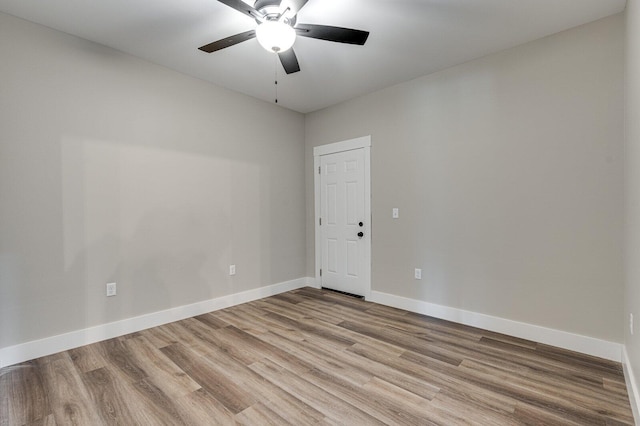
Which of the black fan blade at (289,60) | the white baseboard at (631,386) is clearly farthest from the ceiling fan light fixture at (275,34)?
the white baseboard at (631,386)

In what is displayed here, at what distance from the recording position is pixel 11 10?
232 centimetres

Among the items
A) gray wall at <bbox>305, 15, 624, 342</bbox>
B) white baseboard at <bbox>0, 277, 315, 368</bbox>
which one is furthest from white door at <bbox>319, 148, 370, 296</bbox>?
white baseboard at <bbox>0, 277, 315, 368</bbox>

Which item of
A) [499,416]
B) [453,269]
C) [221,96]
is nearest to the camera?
[499,416]

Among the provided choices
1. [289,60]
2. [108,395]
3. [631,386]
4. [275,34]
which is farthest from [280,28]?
[631,386]

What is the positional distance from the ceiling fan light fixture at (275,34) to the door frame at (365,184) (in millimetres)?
2178

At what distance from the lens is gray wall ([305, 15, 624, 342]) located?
2430 mm

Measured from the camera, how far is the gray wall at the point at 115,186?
2424 millimetres

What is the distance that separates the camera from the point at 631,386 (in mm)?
1892

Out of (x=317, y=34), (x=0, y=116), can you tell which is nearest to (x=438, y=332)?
(x=317, y=34)

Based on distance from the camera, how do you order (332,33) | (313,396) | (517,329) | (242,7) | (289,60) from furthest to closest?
1. (517,329)
2. (289,60)
3. (332,33)
4. (313,396)
5. (242,7)

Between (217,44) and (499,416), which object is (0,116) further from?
(499,416)

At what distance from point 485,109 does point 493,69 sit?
0.39 meters

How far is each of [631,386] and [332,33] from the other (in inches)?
121

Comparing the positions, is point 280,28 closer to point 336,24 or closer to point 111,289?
point 336,24
